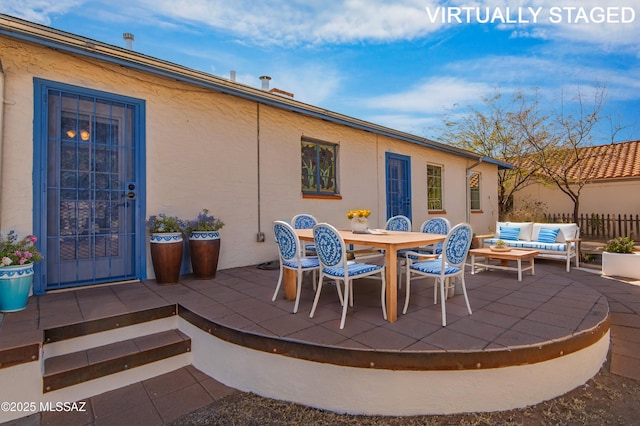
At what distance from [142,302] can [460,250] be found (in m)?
2.88

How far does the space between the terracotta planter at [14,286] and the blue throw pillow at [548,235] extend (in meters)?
7.57

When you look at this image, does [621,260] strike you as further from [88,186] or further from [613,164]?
[613,164]

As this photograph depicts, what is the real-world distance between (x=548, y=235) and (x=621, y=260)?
1071 mm

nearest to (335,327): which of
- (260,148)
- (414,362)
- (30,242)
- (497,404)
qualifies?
(414,362)

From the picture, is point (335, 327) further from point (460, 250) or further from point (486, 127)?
point (486, 127)

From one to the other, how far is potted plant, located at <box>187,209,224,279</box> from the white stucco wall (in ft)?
1.21

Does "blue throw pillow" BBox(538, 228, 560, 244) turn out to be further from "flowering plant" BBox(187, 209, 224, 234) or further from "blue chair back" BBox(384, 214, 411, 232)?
"flowering plant" BBox(187, 209, 224, 234)

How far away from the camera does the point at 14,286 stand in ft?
8.53

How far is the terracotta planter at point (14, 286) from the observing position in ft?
8.42

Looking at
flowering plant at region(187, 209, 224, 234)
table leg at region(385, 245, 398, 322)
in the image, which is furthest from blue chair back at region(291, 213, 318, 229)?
table leg at region(385, 245, 398, 322)

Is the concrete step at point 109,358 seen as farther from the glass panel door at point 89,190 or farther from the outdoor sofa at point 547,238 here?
the outdoor sofa at point 547,238

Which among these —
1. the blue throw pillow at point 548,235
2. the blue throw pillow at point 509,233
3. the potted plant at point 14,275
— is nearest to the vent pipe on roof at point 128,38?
the potted plant at point 14,275

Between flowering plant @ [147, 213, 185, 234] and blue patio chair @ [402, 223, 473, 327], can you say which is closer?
blue patio chair @ [402, 223, 473, 327]

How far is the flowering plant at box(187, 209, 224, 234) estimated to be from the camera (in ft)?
13.0
